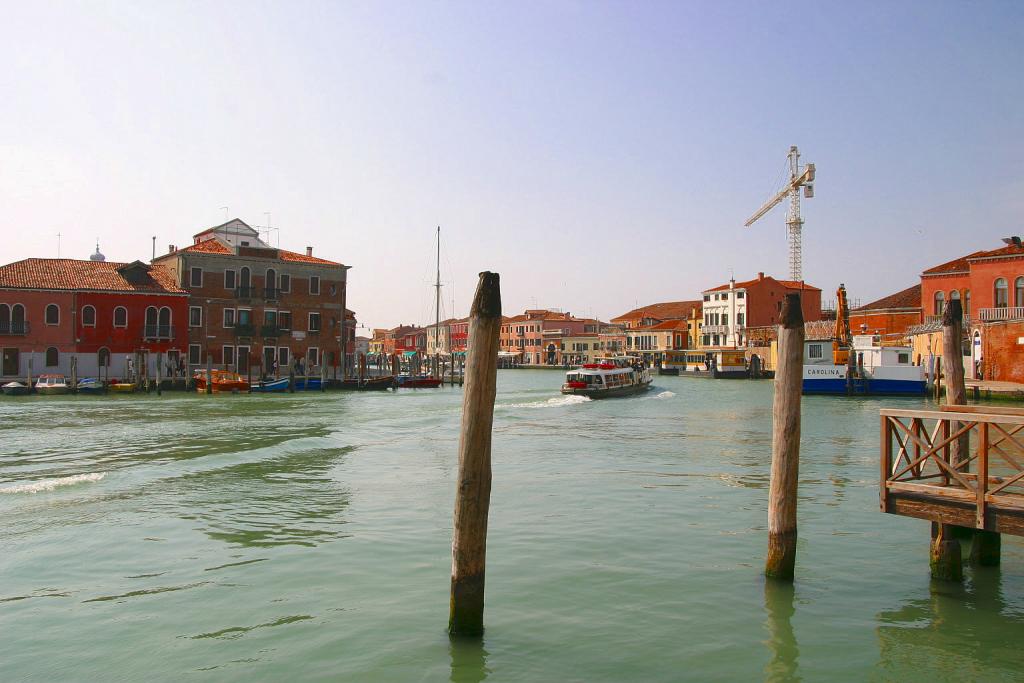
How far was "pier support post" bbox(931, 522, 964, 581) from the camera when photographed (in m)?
7.00

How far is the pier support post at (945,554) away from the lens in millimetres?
6996

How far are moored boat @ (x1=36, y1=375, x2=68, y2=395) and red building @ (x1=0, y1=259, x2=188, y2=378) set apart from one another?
8.52ft

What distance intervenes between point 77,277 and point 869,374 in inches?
1513

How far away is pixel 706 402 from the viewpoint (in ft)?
118

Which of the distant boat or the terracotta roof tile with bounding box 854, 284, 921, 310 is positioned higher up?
the terracotta roof tile with bounding box 854, 284, 921, 310

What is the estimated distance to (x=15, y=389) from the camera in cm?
3431

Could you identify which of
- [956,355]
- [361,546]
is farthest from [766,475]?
[361,546]

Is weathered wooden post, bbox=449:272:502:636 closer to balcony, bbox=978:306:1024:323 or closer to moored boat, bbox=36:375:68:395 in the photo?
balcony, bbox=978:306:1024:323

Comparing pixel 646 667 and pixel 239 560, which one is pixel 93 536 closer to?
pixel 239 560

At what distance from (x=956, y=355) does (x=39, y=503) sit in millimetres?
11721

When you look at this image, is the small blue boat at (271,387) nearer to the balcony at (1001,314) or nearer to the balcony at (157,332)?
the balcony at (157,332)

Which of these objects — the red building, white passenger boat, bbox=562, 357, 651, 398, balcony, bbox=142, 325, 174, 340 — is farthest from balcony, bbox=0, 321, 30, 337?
white passenger boat, bbox=562, 357, 651, 398

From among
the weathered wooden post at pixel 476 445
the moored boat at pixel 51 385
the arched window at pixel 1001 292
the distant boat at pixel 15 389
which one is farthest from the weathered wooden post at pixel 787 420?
the arched window at pixel 1001 292

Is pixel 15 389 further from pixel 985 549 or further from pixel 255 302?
pixel 985 549
